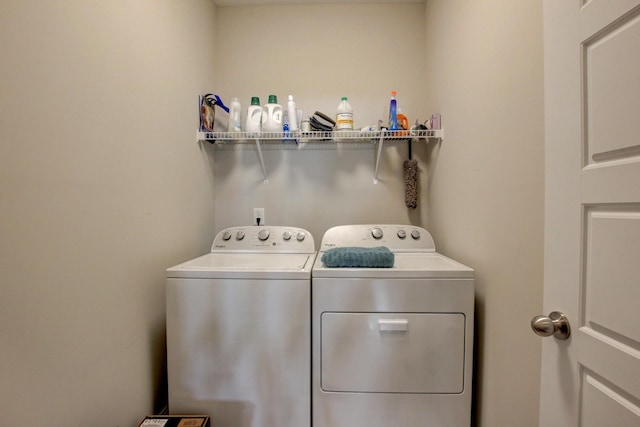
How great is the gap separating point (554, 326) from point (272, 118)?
1.62 m

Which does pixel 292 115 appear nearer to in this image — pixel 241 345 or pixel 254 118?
pixel 254 118

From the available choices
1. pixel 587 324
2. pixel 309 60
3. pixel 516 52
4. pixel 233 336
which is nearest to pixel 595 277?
pixel 587 324

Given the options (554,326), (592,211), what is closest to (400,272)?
(554,326)

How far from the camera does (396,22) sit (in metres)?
1.80

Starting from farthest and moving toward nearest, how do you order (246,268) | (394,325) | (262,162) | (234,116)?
(262,162)
(234,116)
(246,268)
(394,325)

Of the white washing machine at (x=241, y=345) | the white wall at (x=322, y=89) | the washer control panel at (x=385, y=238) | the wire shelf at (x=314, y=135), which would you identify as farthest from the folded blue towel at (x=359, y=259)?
the wire shelf at (x=314, y=135)

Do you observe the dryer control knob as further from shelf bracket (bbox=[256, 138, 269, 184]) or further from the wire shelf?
shelf bracket (bbox=[256, 138, 269, 184])

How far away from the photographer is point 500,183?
0.99 m

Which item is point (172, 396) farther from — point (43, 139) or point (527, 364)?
point (527, 364)

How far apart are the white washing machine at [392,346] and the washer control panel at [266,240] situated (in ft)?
1.66

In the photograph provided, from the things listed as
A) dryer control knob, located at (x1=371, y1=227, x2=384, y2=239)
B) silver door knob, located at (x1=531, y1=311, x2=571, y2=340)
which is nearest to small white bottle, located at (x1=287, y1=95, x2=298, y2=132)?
dryer control knob, located at (x1=371, y1=227, x2=384, y2=239)

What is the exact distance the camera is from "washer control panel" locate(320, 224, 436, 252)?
156cm

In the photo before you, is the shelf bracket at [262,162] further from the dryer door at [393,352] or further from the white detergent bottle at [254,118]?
the dryer door at [393,352]

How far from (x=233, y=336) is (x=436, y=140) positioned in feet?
5.28
